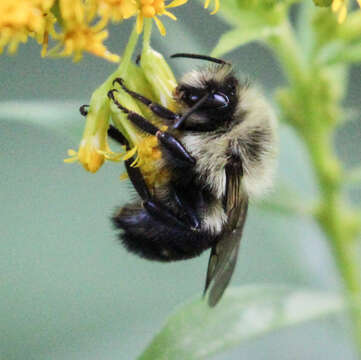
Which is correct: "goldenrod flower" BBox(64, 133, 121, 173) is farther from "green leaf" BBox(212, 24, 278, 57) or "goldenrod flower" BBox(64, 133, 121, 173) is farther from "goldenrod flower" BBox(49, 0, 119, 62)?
"green leaf" BBox(212, 24, 278, 57)

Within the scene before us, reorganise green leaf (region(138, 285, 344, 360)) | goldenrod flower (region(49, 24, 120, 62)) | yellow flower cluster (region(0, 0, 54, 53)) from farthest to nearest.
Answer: green leaf (region(138, 285, 344, 360)), goldenrod flower (region(49, 24, 120, 62)), yellow flower cluster (region(0, 0, 54, 53))

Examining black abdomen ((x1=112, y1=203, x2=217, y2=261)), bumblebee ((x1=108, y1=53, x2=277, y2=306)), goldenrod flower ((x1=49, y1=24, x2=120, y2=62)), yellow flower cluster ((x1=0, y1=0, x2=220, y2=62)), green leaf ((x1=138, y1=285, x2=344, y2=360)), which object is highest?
yellow flower cluster ((x1=0, y1=0, x2=220, y2=62))

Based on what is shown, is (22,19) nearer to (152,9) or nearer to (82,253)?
(152,9)

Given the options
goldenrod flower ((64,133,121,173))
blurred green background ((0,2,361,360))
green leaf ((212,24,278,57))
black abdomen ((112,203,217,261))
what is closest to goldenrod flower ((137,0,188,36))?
green leaf ((212,24,278,57))

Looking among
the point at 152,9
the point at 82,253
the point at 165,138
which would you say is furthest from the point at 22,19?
the point at 82,253

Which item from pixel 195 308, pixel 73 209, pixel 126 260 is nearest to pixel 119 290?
pixel 126 260

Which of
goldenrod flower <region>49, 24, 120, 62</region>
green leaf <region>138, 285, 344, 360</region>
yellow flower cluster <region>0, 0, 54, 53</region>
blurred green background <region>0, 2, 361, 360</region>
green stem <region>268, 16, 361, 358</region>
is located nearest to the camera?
yellow flower cluster <region>0, 0, 54, 53</region>

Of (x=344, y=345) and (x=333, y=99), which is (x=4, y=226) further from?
(x=333, y=99)
